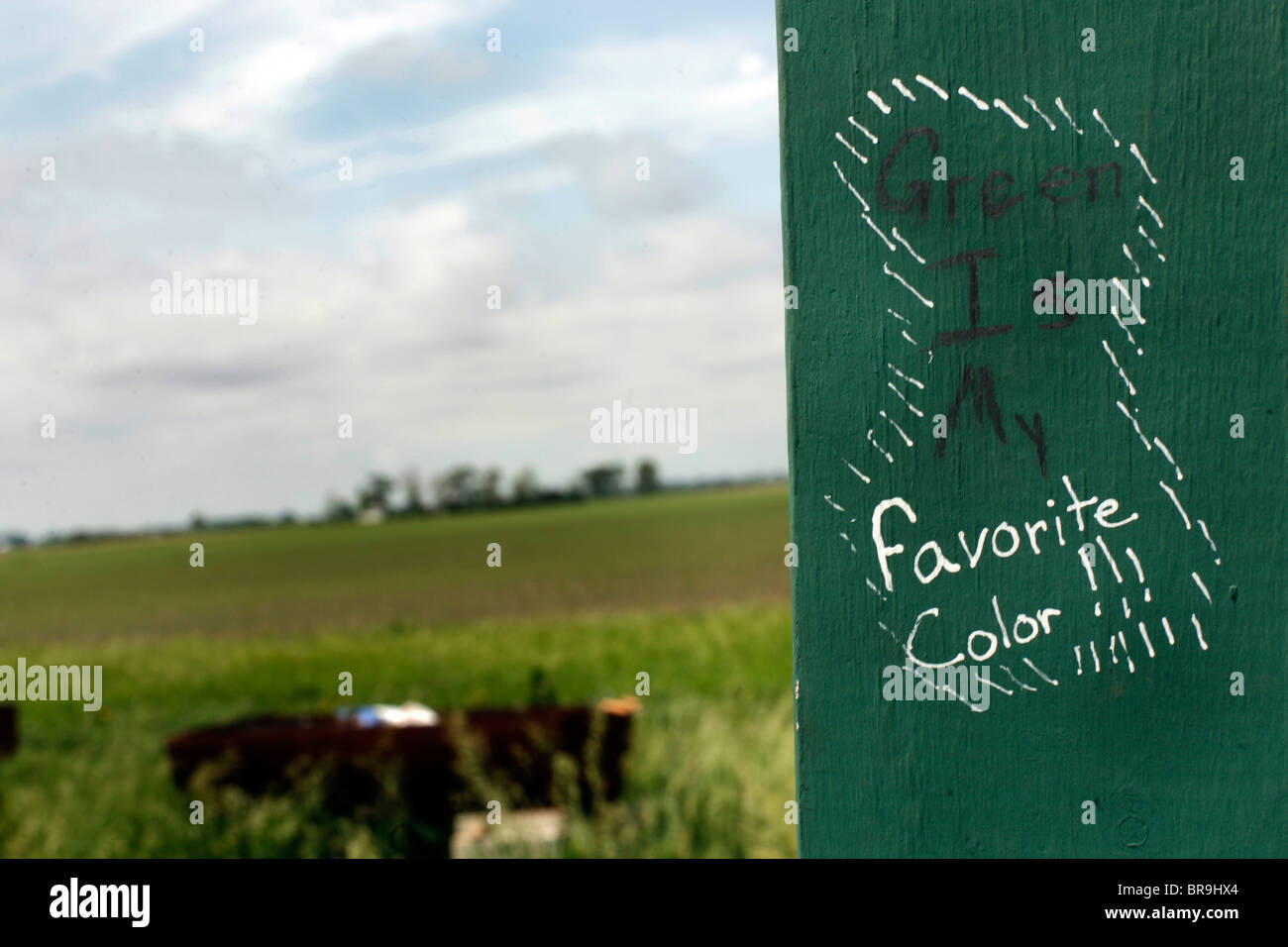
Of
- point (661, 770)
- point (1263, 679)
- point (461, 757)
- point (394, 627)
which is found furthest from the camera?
point (394, 627)

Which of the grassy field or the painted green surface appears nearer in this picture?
the painted green surface

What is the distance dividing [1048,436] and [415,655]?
1772 cm

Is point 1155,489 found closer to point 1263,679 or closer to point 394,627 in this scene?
point 1263,679

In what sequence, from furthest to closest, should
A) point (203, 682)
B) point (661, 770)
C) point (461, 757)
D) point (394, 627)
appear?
point (394, 627) → point (203, 682) → point (661, 770) → point (461, 757)

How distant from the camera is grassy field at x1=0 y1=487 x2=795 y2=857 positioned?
514 centimetres

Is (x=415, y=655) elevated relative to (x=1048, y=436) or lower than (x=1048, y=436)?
lower

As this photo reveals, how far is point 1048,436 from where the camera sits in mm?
1283

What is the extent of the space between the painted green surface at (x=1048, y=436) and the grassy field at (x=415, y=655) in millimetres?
3243

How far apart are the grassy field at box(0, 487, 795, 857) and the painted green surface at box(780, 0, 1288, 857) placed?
10.6 ft

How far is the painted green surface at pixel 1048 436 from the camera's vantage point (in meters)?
1.28

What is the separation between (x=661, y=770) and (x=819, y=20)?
200 inches

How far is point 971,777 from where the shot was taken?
130 centimetres

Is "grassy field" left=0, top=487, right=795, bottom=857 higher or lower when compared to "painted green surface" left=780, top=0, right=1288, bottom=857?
lower

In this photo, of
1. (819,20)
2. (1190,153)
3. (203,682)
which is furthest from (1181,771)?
(203,682)
